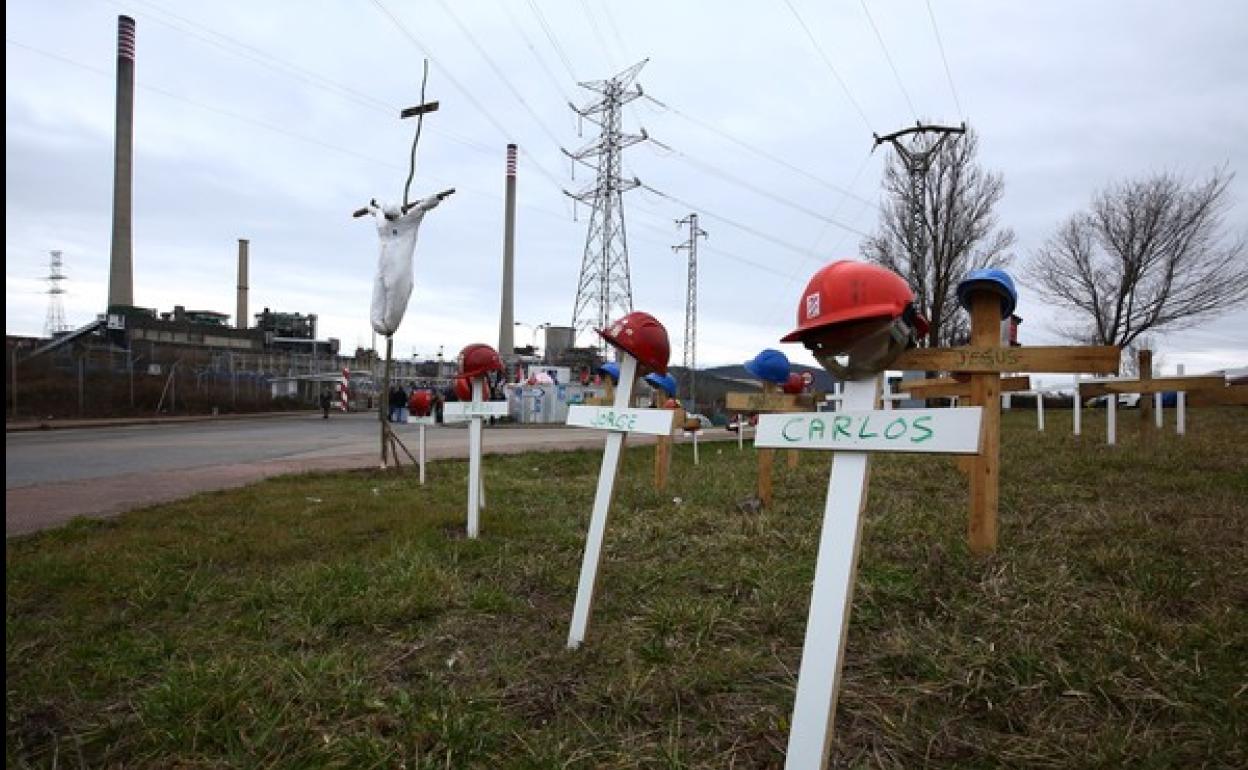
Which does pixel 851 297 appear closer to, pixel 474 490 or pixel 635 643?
pixel 635 643

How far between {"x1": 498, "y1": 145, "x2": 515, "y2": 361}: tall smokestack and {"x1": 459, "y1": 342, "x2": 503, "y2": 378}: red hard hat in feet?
139

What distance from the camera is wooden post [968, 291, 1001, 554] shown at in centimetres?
371

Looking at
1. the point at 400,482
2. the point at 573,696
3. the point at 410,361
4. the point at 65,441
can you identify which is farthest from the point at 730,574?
the point at 410,361

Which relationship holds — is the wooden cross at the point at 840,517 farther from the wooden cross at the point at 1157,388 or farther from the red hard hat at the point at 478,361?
the wooden cross at the point at 1157,388

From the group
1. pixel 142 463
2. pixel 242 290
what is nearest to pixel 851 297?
pixel 142 463

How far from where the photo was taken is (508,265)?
48.1m

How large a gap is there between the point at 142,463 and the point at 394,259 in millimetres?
6147

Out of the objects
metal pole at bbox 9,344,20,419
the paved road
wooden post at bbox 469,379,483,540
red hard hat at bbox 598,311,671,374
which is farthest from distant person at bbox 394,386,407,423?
red hard hat at bbox 598,311,671,374

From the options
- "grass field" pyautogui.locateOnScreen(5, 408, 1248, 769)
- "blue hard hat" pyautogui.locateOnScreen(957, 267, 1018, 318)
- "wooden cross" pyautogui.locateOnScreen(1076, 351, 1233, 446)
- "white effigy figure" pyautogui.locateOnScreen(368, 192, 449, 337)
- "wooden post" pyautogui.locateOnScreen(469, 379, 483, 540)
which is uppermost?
"white effigy figure" pyautogui.locateOnScreen(368, 192, 449, 337)

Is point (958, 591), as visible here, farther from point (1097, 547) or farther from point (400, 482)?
point (400, 482)

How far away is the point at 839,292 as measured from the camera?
6.47ft

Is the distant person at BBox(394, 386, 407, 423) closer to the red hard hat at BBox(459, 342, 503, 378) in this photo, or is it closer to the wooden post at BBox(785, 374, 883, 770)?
the red hard hat at BBox(459, 342, 503, 378)

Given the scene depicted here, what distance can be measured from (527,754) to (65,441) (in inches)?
685

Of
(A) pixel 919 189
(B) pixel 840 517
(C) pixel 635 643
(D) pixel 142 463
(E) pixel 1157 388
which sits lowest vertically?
(D) pixel 142 463
